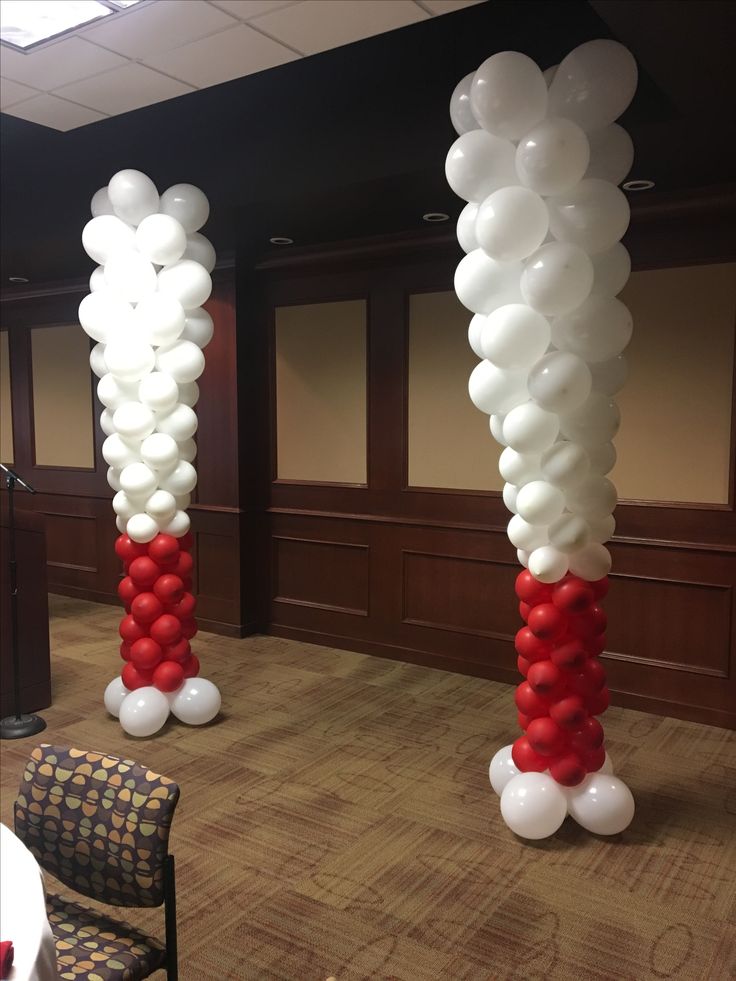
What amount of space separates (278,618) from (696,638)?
278 centimetres

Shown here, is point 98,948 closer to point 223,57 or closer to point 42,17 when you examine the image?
point 42,17

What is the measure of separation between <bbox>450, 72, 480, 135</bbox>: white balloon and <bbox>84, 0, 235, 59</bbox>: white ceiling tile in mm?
972

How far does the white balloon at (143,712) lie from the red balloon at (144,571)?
1.73ft

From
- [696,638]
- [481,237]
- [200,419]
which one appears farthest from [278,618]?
[481,237]

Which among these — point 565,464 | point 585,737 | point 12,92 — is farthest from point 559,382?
point 12,92

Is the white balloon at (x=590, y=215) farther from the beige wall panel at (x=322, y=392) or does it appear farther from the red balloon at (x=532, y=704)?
the beige wall panel at (x=322, y=392)

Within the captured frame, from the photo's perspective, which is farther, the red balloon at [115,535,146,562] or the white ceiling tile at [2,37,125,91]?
the red balloon at [115,535,146,562]

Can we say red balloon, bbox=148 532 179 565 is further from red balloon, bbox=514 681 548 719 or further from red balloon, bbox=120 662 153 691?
red balloon, bbox=514 681 548 719

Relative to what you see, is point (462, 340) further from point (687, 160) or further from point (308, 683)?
point (308, 683)

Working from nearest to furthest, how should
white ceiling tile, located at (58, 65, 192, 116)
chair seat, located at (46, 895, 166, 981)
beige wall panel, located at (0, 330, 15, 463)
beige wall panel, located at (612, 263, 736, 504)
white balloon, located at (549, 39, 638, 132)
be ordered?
1. chair seat, located at (46, 895, 166, 981)
2. white balloon, located at (549, 39, 638, 132)
3. white ceiling tile, located at (58, 65, 192, 116)
4. beige wall panel, located at (612, 263, 736, 504)
5. beige wall panel, located at (0, 330, 15, 463)

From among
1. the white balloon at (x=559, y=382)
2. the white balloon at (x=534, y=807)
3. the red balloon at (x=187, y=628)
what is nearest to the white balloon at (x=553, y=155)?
the white balloon at (x=559, y=382)

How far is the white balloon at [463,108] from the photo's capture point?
2918 mm

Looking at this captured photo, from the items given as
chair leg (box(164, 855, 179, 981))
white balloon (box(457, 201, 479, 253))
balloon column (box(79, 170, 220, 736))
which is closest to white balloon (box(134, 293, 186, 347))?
balloon column (box(79, 170, 220, 736))

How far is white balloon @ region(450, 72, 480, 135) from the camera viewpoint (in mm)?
2918
